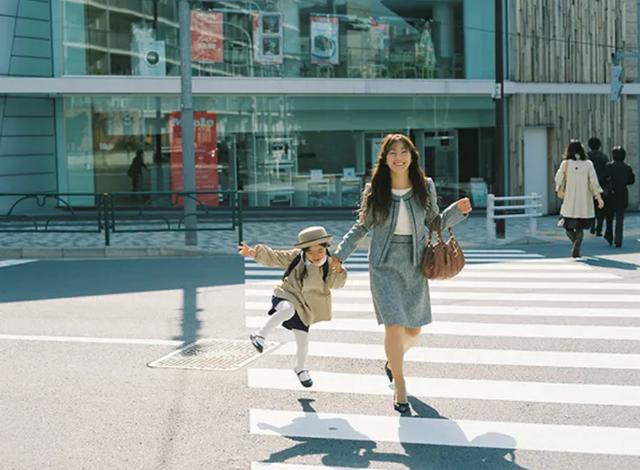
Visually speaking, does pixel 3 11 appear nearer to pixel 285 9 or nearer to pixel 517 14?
pixel 285 9

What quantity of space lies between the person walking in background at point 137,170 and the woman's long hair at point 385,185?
1779 cm

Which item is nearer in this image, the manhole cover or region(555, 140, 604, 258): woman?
the manhole cover

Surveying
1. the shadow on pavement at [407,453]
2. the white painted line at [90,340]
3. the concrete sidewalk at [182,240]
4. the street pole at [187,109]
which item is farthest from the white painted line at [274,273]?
the shadow on pavement at [407,453]

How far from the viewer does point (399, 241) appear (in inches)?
248

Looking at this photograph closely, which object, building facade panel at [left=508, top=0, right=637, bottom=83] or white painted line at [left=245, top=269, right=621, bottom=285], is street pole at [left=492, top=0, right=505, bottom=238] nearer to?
white painted line at [left=245, top=269, right=621, bottom=285]

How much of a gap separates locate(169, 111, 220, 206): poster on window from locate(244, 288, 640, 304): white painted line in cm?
1198

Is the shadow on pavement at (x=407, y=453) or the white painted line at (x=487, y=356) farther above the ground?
the white painted line at (x=487, y=356)

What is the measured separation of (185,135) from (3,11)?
851 centimetres

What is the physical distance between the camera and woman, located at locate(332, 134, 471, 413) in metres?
6.28

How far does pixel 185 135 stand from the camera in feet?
57.4

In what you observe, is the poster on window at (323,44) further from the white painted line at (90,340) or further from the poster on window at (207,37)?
the white painted line at (90,340)

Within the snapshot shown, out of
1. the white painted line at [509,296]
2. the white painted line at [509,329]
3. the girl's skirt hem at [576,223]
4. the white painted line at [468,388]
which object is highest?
the girl's skirt hem at [576,223]

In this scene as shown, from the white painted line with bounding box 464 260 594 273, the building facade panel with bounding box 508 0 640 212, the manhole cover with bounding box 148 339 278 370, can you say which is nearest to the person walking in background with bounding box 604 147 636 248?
the white painted line with bounding box 464 260 594 273

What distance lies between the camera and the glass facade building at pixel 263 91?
23109 millimetres
